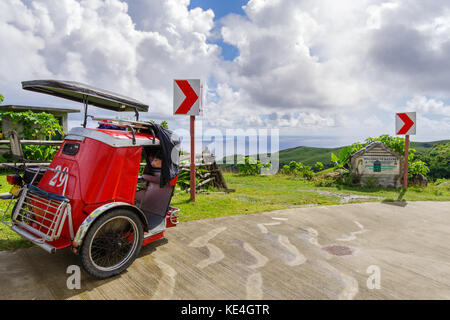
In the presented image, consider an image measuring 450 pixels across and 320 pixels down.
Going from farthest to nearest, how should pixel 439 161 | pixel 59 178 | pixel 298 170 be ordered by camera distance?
pixel 439 161, pixel 298 170, pixel 59 178

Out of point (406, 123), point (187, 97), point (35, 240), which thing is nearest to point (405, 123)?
point (406, 123)

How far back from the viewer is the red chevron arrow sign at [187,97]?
6.35 meters

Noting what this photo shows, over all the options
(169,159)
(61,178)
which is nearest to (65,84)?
(61,178)

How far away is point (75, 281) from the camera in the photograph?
277 cm

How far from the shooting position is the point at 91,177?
9.83 feet

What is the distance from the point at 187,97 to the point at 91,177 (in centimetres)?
383

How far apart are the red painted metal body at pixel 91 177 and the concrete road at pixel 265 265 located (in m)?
0.65

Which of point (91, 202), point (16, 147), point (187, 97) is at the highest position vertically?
point (187, 97)

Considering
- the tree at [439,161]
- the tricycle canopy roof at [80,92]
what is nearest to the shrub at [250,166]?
the tricycle canopy roof at [80,92]

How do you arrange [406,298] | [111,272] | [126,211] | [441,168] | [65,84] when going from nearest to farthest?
[406,298]
[111,272]
[126,211]
[65,84]
[441,168]

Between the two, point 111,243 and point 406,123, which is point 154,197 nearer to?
point 111,243

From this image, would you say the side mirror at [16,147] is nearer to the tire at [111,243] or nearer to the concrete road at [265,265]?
the concrete road at [265,265]
